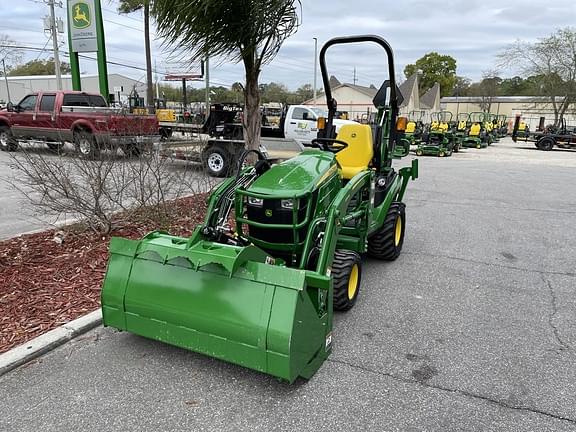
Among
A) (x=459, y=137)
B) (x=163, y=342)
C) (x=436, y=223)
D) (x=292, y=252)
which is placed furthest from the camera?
(x=459, y=137)

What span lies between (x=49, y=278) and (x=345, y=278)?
272 centimetres

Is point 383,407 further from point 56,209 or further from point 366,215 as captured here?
point 56,209

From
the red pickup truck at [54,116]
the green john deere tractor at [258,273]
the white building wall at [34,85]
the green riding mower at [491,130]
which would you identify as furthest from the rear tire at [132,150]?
the white building wall at [34,85]

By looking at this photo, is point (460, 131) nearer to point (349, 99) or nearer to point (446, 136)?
point (446, 136)

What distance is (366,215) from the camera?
14.0ft

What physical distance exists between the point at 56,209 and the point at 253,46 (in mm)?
3036

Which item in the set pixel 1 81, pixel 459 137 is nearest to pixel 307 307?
pixel 459 137

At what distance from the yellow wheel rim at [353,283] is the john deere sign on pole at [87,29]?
42.4 feet

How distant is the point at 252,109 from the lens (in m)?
6.47

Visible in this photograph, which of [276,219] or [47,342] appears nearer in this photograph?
[47,342]

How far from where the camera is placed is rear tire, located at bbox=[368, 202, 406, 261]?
4996 millimetres

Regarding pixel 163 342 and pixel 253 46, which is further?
pixel 253 46

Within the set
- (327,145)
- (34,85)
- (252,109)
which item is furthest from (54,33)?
(34,85)

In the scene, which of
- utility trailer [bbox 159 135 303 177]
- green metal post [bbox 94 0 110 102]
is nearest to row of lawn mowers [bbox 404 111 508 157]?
utility trailer [bbox 159 135 303 177]
